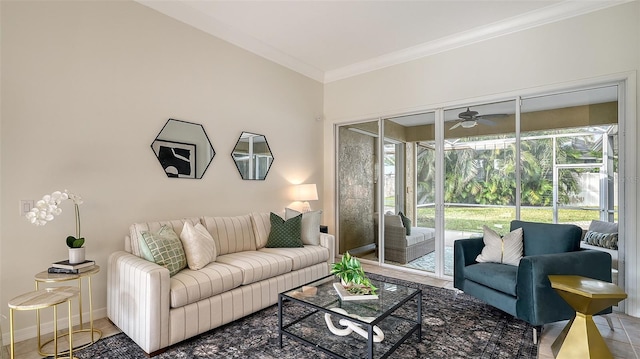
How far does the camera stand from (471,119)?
394 centimetres

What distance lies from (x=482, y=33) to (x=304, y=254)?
3.39 meters

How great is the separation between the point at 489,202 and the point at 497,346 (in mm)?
1909

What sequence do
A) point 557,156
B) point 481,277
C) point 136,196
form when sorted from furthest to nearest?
1. point 557,156
2. point 136,196
3. point 481,277

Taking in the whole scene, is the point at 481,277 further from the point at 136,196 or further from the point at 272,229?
the point at 136,196

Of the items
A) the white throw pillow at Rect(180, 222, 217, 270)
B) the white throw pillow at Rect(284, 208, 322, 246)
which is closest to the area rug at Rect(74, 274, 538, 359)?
the white throw pillow at Rect(180, 222, 217, 270)

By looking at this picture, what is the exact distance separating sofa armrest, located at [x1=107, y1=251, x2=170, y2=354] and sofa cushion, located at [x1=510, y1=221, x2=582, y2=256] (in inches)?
129

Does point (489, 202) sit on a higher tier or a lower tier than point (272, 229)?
higher

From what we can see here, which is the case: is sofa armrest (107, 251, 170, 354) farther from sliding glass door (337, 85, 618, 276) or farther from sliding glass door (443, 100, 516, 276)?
sliding glass door (443, 100, 516, 276)

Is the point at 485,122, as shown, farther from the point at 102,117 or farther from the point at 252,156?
the point at 102,117

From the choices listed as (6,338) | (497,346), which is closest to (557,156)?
(497,346)

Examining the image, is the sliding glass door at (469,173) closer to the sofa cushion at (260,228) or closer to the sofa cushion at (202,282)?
the sofa cushion at (260,228)

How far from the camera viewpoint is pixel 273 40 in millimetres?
4086

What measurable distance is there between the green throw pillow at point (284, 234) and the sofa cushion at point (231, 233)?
23cm

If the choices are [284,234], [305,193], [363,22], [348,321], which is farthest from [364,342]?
[363,22]
